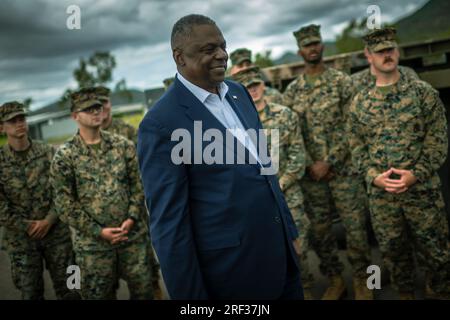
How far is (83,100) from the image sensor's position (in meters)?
3.65

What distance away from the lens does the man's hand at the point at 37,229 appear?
13.1 feet

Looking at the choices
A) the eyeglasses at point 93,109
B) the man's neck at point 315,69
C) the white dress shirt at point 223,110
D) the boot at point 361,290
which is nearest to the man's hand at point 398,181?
the boot at point 361,290

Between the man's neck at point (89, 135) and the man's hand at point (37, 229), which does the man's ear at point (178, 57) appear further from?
the man's hand at point (37, 229)

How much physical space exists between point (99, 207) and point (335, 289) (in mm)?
2249

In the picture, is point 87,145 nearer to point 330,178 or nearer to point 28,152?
point 28,152

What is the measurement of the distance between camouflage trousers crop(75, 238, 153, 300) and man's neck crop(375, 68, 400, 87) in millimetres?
2374

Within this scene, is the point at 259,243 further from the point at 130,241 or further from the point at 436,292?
the point at 436,292

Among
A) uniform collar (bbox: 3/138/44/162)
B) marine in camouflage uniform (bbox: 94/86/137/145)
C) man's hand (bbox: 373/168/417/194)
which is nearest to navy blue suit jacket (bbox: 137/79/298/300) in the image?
man's hand (bbox: 373/168/417/194)

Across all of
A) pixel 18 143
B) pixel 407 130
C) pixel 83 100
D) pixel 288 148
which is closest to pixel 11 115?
pixel 18 143

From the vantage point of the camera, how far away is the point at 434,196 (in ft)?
10.9

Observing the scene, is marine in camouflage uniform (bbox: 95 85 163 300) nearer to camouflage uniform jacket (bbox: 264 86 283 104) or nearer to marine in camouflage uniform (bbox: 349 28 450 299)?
camouflage uniform jacket (bbox: 264 86 283 104)

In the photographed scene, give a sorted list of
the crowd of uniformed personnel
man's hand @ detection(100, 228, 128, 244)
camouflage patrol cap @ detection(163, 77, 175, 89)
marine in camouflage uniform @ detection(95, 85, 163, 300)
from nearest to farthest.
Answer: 1. the crowd of uniformed personnel
2. man's hand @ detection(100, 228, 128, 244)
3. marine in camouflage uniform @ detection(95, 85, 163, 300)
4. camouflage patrol cap @ detection(163, 77, 175, 89)

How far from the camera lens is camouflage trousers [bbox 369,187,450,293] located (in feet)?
10.9

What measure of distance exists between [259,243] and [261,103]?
7.29 feet
